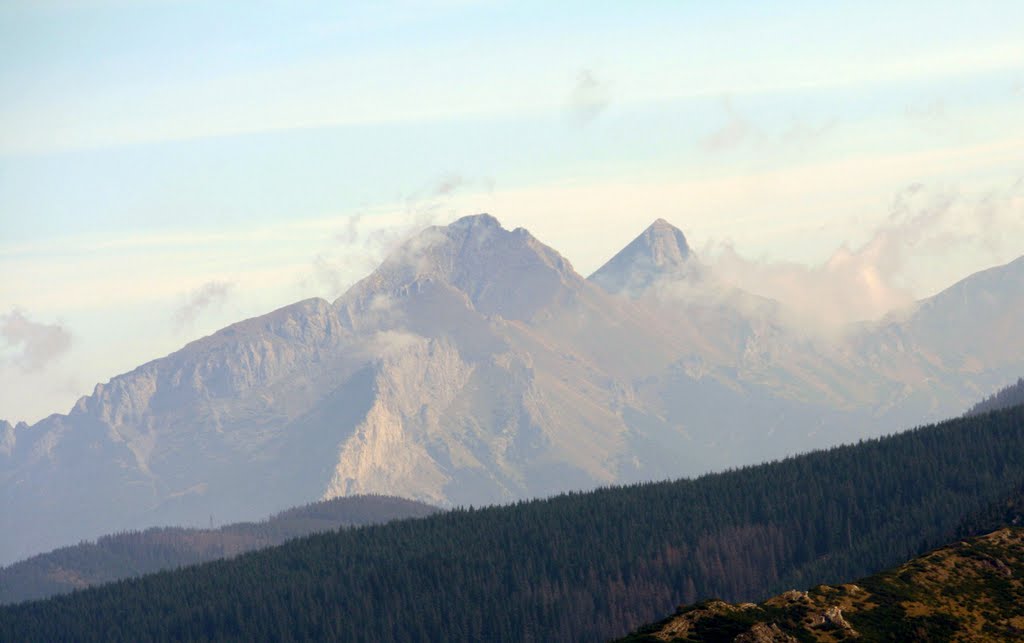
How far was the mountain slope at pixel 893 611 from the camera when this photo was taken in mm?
162125

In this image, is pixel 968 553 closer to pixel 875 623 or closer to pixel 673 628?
pixel 875 623

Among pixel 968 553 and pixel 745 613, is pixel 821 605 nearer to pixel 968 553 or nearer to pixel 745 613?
pixel 745 613

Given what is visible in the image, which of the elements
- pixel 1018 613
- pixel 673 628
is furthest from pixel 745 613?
pixel 1018 613

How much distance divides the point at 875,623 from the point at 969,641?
31.4 ft

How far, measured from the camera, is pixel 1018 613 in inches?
7067

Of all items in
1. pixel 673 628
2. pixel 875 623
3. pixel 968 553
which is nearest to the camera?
pixel 673 628

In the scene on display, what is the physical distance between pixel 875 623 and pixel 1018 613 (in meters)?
18.7

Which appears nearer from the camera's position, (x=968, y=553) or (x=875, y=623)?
(x=875, y=623)

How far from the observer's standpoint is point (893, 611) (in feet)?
581

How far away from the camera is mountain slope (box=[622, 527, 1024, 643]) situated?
162125 mm

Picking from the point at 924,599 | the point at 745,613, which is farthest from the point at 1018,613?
the point at 745,613

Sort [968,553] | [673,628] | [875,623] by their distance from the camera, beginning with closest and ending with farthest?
[673,628] → [875,623] → [968,553]

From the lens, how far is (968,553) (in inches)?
7844

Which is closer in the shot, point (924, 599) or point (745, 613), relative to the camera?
point (745, 613)
